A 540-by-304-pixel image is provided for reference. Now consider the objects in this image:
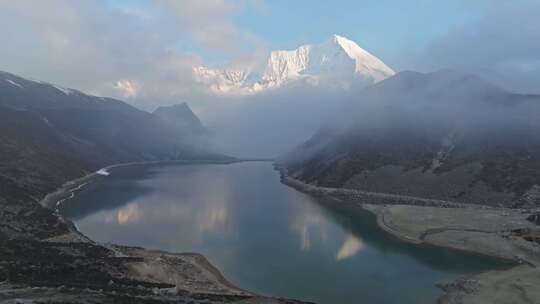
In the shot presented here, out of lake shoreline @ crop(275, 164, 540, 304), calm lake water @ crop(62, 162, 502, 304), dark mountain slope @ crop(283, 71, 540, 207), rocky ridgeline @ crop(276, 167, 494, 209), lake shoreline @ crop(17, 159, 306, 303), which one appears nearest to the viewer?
lake shoreline @ crop(17, 159, 306, 303)

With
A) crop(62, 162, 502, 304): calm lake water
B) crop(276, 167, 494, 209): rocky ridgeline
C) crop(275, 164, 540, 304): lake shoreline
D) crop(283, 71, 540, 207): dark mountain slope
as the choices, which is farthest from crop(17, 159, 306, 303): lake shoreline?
crop(283, 71, 540, 207): dark mountain slope

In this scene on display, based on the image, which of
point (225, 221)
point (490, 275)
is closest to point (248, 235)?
point (225, 221)

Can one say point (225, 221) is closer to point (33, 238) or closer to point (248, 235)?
point (248, 235)

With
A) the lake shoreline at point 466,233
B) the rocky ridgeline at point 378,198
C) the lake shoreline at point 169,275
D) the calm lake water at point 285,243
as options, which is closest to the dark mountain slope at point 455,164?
the rocky ridgeline at point 378,198

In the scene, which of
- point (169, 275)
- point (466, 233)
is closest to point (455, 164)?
point (466, 233)

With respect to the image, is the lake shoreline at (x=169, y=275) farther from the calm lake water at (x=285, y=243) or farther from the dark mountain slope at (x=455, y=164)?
the dark mountain slope at (x=455, y=164)

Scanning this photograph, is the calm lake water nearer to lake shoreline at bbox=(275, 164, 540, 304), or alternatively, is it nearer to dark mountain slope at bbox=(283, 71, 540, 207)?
lake shoreline at bbox=(275, 164, 540, 304)
